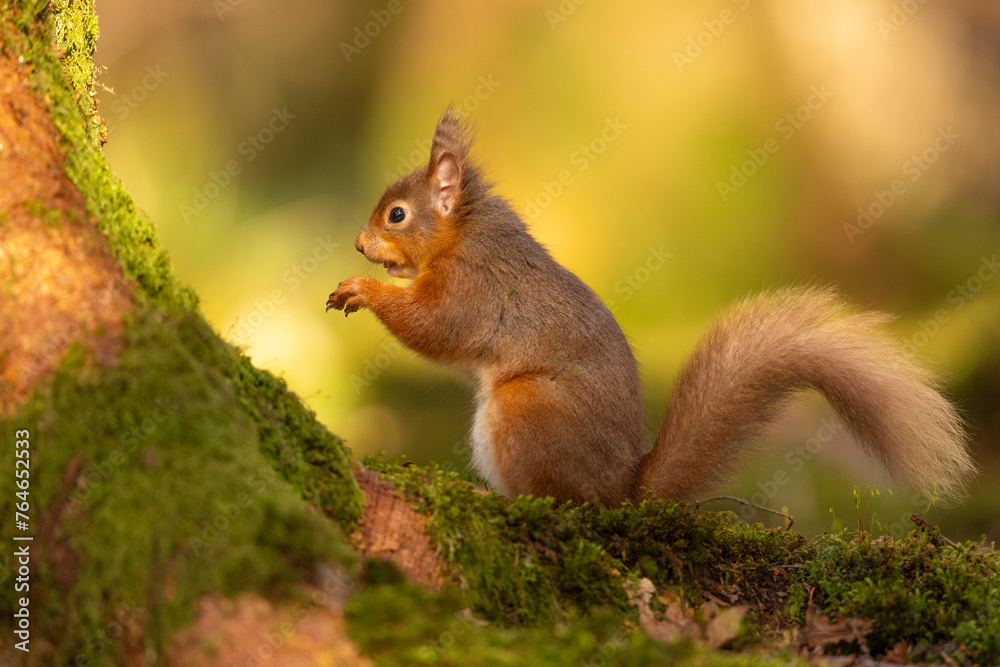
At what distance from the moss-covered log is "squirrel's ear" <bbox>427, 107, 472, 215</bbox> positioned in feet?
5.49

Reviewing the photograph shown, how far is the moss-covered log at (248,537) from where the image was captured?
1327 millimetres

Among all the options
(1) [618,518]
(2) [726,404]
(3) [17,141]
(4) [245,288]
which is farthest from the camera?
(4) [245,288]

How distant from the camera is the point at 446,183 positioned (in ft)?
12.5

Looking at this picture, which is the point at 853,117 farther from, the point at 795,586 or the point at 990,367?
the point at 795,586

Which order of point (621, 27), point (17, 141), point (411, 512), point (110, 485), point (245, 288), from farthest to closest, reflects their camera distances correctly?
point (621, 27) < point (245, 288) < point (411, 512) < point (17, 141) < point (110, 485)

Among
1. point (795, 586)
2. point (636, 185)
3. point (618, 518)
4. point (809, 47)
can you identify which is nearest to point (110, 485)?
point (618, 518)

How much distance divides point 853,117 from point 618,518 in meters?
5.37

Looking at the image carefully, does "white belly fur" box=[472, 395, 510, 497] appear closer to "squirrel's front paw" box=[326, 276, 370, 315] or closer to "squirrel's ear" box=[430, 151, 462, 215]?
"squirrel's front paw" box=[326, 276, 370, 315]

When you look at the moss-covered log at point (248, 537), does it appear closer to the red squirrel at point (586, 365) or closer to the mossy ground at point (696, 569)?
the mossy ground at point (696, 569)

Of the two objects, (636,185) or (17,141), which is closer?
(17,141)

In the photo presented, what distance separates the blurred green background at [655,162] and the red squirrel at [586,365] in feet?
8.12

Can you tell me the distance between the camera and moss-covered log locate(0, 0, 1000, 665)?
1327mm

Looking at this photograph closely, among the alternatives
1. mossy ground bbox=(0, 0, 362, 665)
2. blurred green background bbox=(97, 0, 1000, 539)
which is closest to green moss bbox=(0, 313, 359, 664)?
mossy ground bbox=(0, 0, 362, 665)

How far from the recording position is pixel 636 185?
6.41m
